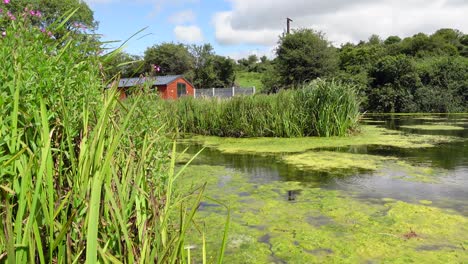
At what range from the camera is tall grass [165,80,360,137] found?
8.80m

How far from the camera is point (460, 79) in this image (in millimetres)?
20375

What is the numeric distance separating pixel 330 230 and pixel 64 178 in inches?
79.3

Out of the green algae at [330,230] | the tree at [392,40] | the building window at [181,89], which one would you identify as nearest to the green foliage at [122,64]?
the green algae at [330,230]

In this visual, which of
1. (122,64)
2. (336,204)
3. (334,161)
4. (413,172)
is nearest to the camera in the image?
(122,64)

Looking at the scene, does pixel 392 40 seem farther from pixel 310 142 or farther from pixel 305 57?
pixel 310 142

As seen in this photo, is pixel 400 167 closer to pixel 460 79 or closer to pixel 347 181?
pixel 347 181

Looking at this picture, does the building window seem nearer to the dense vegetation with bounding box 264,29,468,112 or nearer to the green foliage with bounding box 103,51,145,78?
the dense vegetation with bounding box 264,29,468,112

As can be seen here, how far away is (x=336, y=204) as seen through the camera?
144 inches

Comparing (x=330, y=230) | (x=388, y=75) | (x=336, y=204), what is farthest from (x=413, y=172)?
(x=388, y=75)

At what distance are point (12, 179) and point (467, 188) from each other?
4.26m

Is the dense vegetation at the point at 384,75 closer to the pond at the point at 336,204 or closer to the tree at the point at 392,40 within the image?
the pond at the point at 336,204

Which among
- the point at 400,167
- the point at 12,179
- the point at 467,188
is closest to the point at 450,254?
the point at 467,188

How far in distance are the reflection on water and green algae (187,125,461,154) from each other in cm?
48

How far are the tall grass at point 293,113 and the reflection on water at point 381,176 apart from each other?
1687 millimetres
